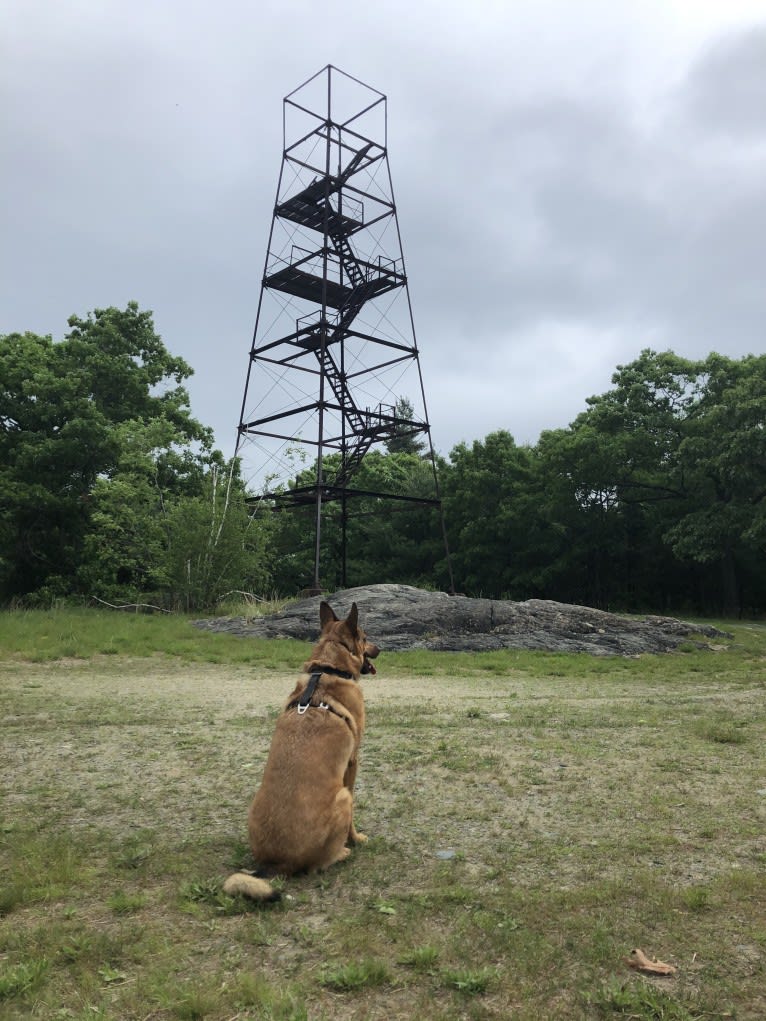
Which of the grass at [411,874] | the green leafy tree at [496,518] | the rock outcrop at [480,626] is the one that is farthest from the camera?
the green leafy tree at [496,518]

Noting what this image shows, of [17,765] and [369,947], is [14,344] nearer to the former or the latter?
[17,765]

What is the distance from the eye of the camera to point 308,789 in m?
3.80

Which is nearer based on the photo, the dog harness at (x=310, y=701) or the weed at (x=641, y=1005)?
the weed at (x=641, y=1005)

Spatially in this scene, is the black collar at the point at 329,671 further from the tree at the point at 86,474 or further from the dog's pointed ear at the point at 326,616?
the tree at the point at 86,474

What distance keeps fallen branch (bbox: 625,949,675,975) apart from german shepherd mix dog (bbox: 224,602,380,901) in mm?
1529

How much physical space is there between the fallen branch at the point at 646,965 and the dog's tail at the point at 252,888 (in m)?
1.55

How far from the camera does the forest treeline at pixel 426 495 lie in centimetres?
2630

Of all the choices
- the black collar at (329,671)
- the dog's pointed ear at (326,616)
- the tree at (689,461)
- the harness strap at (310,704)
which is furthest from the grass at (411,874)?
the tree at (689,461)

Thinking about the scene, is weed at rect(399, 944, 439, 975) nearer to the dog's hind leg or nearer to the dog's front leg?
the dog's hind leg

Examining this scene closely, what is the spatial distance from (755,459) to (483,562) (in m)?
13.7

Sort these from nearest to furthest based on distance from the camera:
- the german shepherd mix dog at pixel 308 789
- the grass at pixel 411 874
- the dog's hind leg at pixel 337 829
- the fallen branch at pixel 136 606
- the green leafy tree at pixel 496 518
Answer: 1. the grass at pixel 411 874
2. the german shepherd mix dog at pixel 308 789
3. the dog's hind leg at pixel 337 829
4. the fallen branch at pixel 136 606
5. the green leafy tree at pixel 496 518

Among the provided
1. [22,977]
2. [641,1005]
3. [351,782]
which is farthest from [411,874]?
[22,977]

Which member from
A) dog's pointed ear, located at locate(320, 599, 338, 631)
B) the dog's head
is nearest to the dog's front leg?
the dog's head

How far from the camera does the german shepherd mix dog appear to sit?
3766mm
